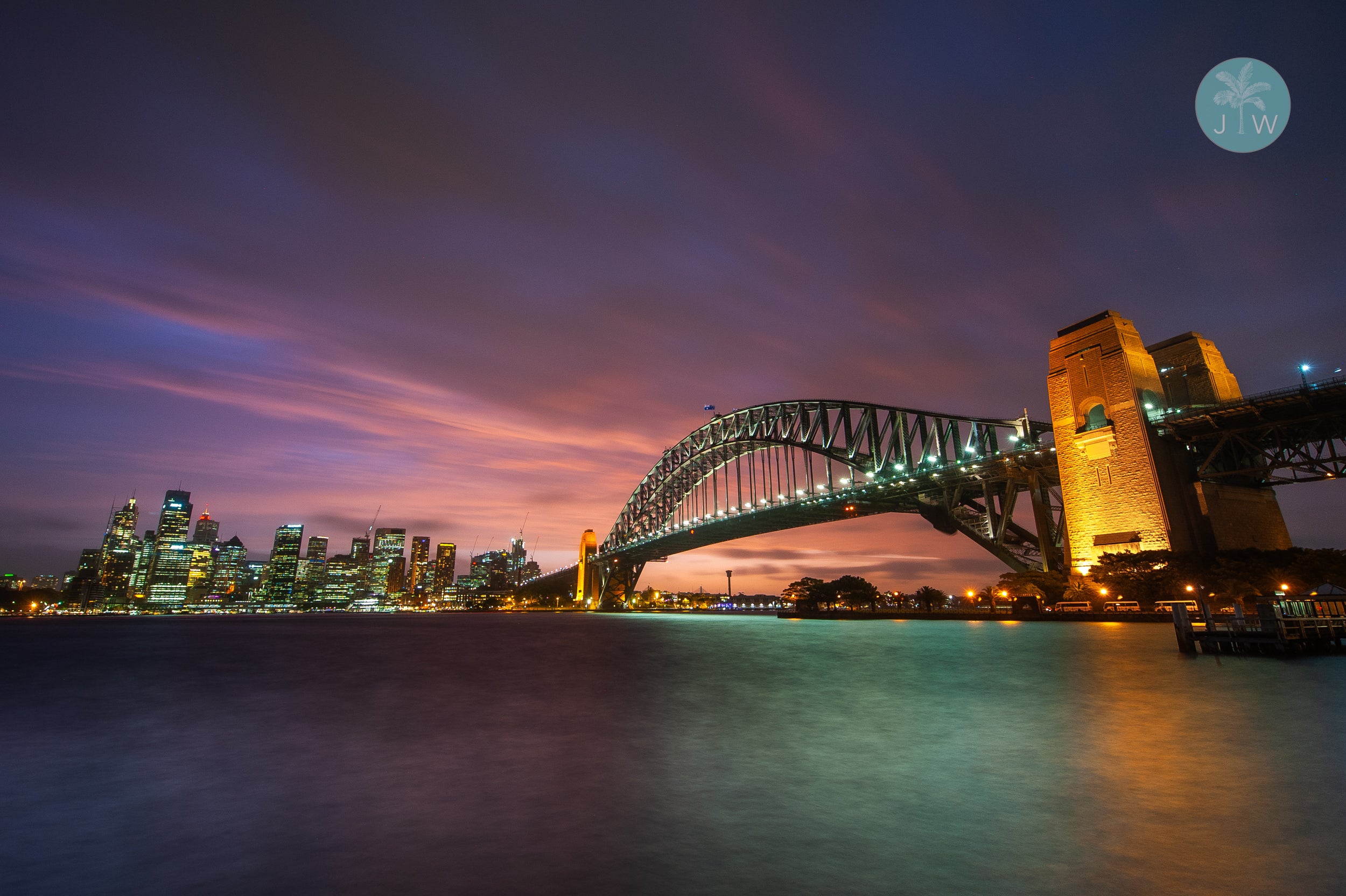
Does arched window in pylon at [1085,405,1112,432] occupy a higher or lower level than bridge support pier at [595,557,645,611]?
higher

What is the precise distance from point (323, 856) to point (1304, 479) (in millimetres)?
50832

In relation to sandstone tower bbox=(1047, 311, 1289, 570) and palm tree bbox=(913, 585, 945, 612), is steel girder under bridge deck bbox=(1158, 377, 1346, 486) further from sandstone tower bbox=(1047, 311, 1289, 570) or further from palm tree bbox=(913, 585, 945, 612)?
Result: palm tree bbox=(913, 585, 945, 612)

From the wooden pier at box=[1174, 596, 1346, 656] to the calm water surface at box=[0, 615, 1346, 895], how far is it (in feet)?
4.68

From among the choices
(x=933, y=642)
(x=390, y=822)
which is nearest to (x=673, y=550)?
(x=933, y=642)

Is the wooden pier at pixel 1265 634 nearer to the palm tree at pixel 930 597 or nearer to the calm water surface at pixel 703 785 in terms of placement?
the calm water surface at pixel 703 785

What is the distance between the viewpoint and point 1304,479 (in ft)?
124

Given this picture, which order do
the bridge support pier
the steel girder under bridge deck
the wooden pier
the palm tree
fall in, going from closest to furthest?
the wooden pier, the steel girder under bridge deck, the palm tree, the bridge support pier

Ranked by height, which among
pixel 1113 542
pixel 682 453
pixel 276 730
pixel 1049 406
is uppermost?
pixel 682 453

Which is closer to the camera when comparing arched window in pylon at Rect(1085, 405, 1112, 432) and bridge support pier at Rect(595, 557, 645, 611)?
arched window in pylon at Rect(1085, 405, 1112, 432)

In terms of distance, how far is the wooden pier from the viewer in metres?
20.2

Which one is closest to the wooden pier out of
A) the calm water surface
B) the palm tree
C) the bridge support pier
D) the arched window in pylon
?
the calm water surface

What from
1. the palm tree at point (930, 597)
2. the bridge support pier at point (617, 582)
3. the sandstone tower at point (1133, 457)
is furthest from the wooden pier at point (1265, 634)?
the bridge support pier at point (617, 582)

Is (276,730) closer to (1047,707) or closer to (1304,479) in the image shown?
(1047,707)

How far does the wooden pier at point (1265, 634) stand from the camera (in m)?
20.2
